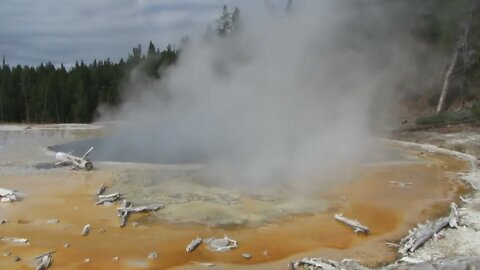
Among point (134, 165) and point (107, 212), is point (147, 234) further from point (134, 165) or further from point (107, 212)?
point (134, 165)

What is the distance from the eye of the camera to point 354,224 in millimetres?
7676

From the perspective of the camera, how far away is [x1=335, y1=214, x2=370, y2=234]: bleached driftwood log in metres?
7.51

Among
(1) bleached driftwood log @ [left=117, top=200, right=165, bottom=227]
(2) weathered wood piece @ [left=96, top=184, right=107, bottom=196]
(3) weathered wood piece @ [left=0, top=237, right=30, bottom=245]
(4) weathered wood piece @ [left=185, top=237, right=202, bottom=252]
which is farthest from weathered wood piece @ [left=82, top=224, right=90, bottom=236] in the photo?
(2) weathered wood piece @ [left=96, top=184, right=107, bottom=196]

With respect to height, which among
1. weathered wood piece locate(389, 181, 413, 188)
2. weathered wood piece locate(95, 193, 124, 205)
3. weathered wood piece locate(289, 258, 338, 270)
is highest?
weathered wood piece locate(289, 258, 338, 270)

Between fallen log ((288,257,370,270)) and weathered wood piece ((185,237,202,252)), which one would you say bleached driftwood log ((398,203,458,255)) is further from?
weathered wood piece ((185,237,202,252))

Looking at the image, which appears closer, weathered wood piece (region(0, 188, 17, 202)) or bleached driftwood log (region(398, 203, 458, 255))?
bleached driftwood log (region(398, 203, 458, 255))

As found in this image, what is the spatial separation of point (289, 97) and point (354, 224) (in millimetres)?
7551

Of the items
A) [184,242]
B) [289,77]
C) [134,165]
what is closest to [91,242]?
[184,242]

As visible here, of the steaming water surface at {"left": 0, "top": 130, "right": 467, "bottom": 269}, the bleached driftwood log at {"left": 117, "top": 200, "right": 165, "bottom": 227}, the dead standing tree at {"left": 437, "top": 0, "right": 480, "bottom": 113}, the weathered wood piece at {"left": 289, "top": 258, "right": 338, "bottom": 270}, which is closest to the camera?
the weathered wood piece at {"left": 289, "top": 258, "right": 338, "bottom": 270}

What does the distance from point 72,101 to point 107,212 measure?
28.1 metres

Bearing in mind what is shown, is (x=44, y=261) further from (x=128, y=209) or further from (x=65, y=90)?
(x=65, y=90)

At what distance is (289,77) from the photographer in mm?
14398

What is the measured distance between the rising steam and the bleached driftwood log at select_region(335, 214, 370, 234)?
272 centimetres

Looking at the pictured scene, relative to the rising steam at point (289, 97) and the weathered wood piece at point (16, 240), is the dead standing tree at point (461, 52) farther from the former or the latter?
the weathered wood piece at point (16, 240)
